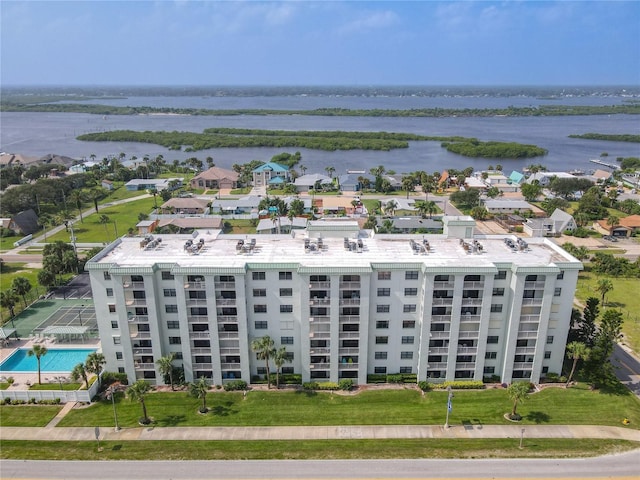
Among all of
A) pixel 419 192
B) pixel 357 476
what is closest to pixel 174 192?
pixel 419 192

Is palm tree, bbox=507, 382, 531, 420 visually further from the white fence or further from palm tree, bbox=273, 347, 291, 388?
the white fence

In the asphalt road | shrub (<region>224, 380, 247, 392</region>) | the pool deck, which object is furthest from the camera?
the pool deck

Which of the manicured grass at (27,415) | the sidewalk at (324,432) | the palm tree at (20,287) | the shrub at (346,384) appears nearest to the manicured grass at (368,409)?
the sidewalk at (324,432)

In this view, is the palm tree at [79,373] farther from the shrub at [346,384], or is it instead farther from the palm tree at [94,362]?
the shrub at [346,384]

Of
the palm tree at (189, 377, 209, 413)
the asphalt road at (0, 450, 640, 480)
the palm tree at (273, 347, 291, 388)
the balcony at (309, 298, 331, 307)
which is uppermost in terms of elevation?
the balcony at (309, 298, 331, 307)

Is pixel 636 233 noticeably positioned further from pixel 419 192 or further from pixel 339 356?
pixel 339 356

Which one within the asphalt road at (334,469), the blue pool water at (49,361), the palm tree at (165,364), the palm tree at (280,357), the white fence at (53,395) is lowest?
the blue pool water at (49,361)

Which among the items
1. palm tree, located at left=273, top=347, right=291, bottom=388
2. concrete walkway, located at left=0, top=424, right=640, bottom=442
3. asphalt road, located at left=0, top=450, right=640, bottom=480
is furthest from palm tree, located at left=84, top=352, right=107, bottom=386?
palm tree, located at left=273, top=347, right=291, bottom=388

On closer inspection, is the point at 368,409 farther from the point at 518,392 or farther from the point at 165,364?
the point at 165,364
